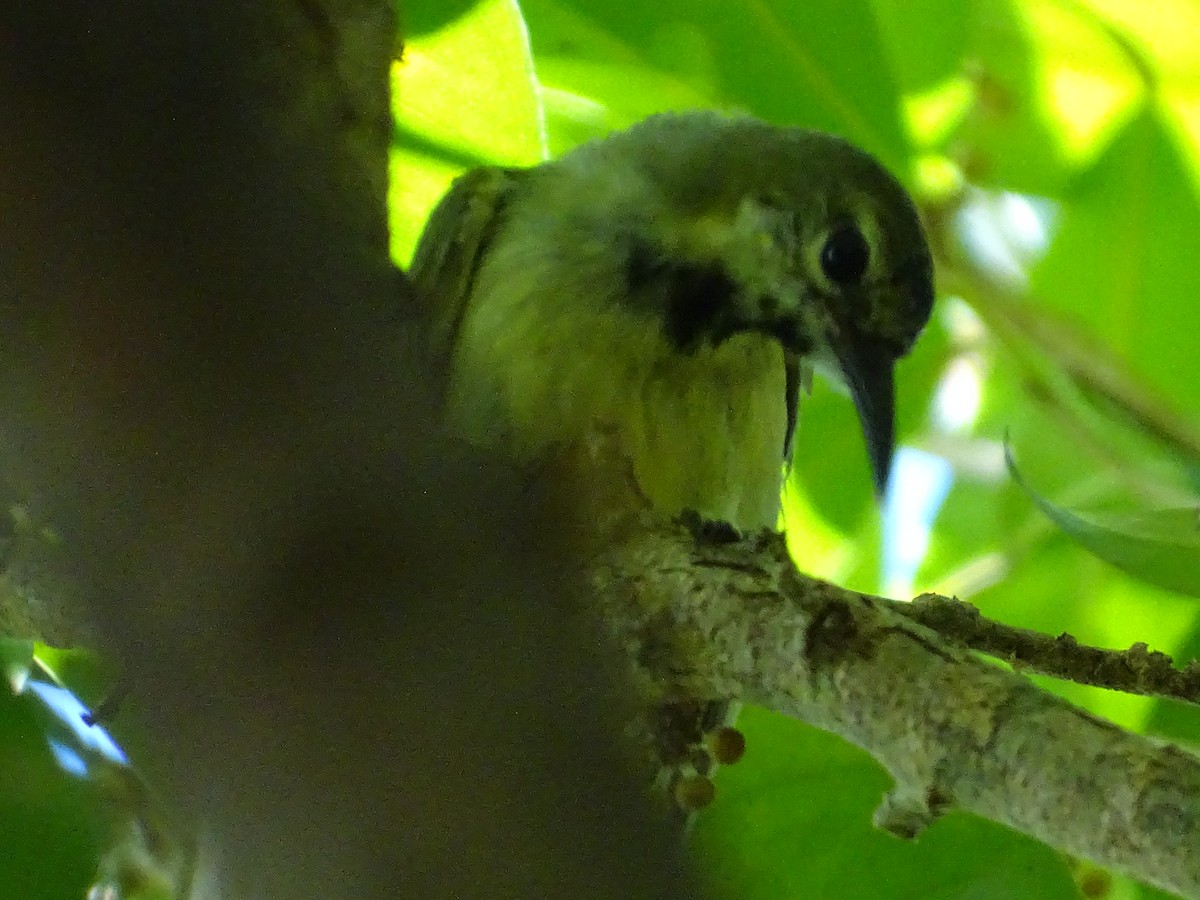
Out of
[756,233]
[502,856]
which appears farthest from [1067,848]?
[756,233]

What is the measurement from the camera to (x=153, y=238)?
553mm

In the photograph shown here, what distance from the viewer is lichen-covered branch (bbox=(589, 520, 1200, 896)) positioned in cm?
78

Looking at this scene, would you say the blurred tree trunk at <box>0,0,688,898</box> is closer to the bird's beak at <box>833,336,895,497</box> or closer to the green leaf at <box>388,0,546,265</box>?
the green leaf at <box>388,0,546,265</box>

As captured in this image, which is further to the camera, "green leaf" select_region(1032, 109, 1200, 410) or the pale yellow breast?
"green leaf" select_region(1032, 109, 1200, 410)

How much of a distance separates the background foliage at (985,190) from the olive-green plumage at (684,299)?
15 centimetres

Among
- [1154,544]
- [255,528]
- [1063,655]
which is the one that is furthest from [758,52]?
[255,528]

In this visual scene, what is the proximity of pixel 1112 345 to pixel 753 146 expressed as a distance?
2.82 ft

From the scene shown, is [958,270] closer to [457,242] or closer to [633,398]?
[633,398]

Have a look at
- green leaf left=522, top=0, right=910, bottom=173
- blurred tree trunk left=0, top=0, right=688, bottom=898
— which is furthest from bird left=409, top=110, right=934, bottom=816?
blurred tree trunk left=0, top=0, right=688, bottom=898

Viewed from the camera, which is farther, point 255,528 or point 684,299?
point 684,299

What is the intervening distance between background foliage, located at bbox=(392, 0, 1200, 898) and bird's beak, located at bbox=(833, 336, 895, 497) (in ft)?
0.55

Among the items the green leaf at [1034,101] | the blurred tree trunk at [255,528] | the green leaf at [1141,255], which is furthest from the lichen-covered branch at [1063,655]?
the green leaf at [1034,101]

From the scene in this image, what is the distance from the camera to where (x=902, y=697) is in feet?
3.04

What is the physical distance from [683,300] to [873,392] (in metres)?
0.33
